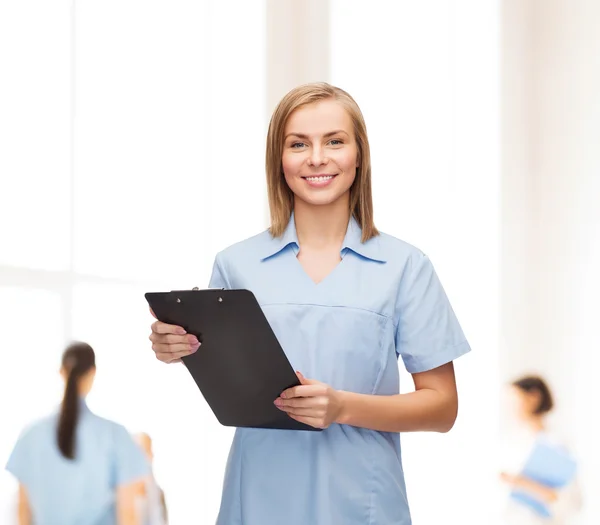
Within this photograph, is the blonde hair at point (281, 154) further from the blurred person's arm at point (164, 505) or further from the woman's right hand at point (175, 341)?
the blurred person's arm at point (164, 505)

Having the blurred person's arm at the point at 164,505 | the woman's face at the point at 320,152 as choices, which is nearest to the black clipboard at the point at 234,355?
the woman's face at the point at 320,152

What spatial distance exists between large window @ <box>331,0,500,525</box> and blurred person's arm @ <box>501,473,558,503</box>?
0.17ft

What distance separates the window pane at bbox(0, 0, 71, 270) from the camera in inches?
58.2

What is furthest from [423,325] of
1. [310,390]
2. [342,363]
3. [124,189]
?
[124,189]

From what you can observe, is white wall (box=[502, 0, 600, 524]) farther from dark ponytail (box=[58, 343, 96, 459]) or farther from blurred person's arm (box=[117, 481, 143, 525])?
dark ponytail (box=[58, 343, 96, 459])

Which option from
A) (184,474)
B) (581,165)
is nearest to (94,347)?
(184,474)

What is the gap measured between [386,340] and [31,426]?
0.60 m

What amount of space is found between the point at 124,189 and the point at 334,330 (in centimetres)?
71

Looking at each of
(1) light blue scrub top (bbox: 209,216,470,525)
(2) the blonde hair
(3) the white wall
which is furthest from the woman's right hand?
(3) the white wall

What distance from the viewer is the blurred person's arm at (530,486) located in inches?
105

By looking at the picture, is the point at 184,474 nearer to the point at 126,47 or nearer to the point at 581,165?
the point at 126,47

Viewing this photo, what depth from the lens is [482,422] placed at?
2.71 metres

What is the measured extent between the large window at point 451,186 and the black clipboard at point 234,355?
4.79 feet

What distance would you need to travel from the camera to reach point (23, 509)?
1480mm
